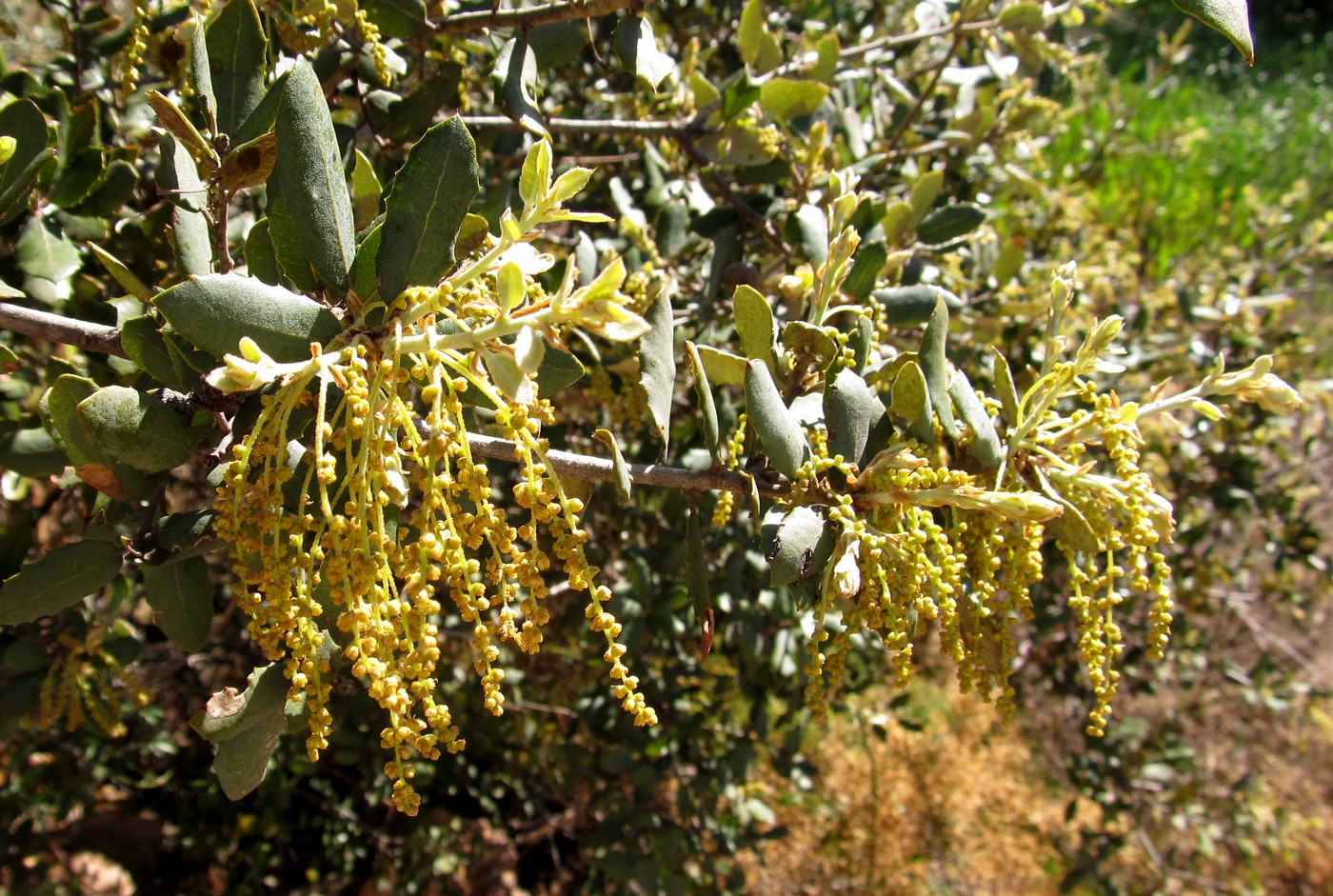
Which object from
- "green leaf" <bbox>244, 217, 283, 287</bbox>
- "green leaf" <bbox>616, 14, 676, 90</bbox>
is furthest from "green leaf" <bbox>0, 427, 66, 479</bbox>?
"green leaf" <bbox>616, 14, 676, 90</bbox>

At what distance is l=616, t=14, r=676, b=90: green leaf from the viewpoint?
49.7 inches

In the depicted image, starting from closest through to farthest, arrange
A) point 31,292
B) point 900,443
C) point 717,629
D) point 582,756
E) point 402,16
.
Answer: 1. point 900,443
2. point 31,292
3. point 402,16
4. point 717,629
5. point 582,756

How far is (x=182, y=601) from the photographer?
1.19 metres

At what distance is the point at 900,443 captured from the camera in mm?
1146

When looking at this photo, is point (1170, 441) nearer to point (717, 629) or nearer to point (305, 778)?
point (717, 629)

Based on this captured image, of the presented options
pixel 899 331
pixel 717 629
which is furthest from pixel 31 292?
pixel 717 629

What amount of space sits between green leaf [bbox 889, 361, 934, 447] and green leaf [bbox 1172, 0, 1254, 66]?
45 centimetres

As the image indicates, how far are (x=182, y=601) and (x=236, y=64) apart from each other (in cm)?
69

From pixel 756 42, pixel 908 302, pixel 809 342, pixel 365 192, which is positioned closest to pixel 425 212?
pixel 365 192

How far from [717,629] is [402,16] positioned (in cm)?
179

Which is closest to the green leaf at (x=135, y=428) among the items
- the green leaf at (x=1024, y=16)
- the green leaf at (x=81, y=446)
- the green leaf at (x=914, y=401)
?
the green leaf at (x=81, y=446)

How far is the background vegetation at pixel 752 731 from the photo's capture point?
2.16 meters

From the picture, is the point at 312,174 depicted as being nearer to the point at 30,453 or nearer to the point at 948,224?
the point at 30,453

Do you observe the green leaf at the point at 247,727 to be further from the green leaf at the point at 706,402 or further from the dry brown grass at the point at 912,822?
the dry brown grass at the point at 912,822
